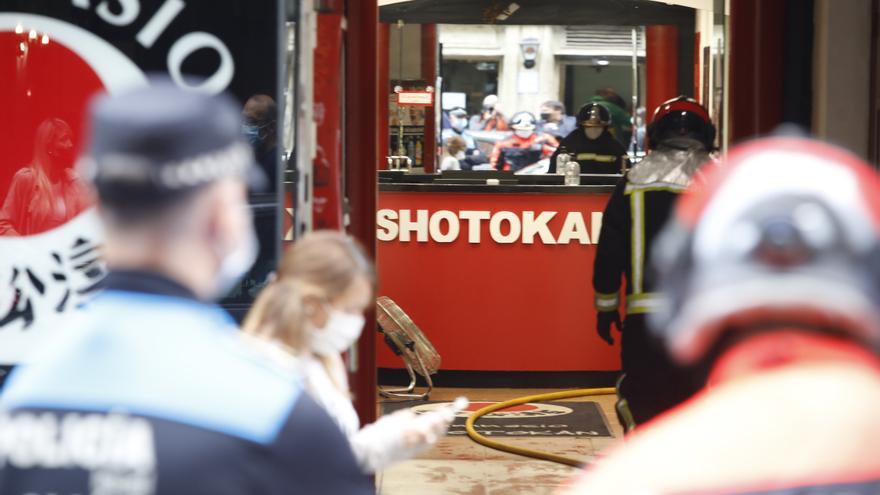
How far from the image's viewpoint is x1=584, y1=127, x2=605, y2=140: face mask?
1175 centimetres

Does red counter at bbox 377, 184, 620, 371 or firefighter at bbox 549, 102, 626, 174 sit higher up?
firefighter at bbox 549, 102, 626, 174

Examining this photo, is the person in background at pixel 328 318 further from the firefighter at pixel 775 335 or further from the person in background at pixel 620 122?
the person in background at pixel 620 122

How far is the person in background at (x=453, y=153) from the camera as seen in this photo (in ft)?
54.5

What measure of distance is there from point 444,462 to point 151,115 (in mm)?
5573

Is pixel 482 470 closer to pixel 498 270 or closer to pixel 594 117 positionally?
pixel 498 270

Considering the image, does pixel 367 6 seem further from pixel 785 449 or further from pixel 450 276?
pixel 785 449

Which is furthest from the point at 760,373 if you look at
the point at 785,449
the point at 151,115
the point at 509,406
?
the point at 509,406

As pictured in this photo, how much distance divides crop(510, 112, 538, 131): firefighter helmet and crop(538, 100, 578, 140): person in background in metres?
0.11

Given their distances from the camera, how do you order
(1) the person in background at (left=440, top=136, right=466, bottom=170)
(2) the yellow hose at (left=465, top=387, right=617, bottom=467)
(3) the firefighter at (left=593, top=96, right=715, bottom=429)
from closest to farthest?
1. (3) the firefighter at (left=593, top=96, right=715, bottom=429)
2. (2) the yellow hose at (left=465, top=387, right=617, bottom=467)
3. (1) the person in background at (left=440, top=136, right=466, bottom=170)

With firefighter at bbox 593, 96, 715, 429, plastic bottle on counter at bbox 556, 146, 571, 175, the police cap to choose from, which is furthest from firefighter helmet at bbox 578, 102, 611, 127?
the police cap

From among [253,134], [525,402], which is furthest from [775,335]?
[525,402]

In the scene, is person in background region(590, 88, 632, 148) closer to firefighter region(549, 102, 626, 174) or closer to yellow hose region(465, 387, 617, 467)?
firefighter region(549, 102, 626, 174)

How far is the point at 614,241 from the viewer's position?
5.93m

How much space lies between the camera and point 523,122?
17281 mm
